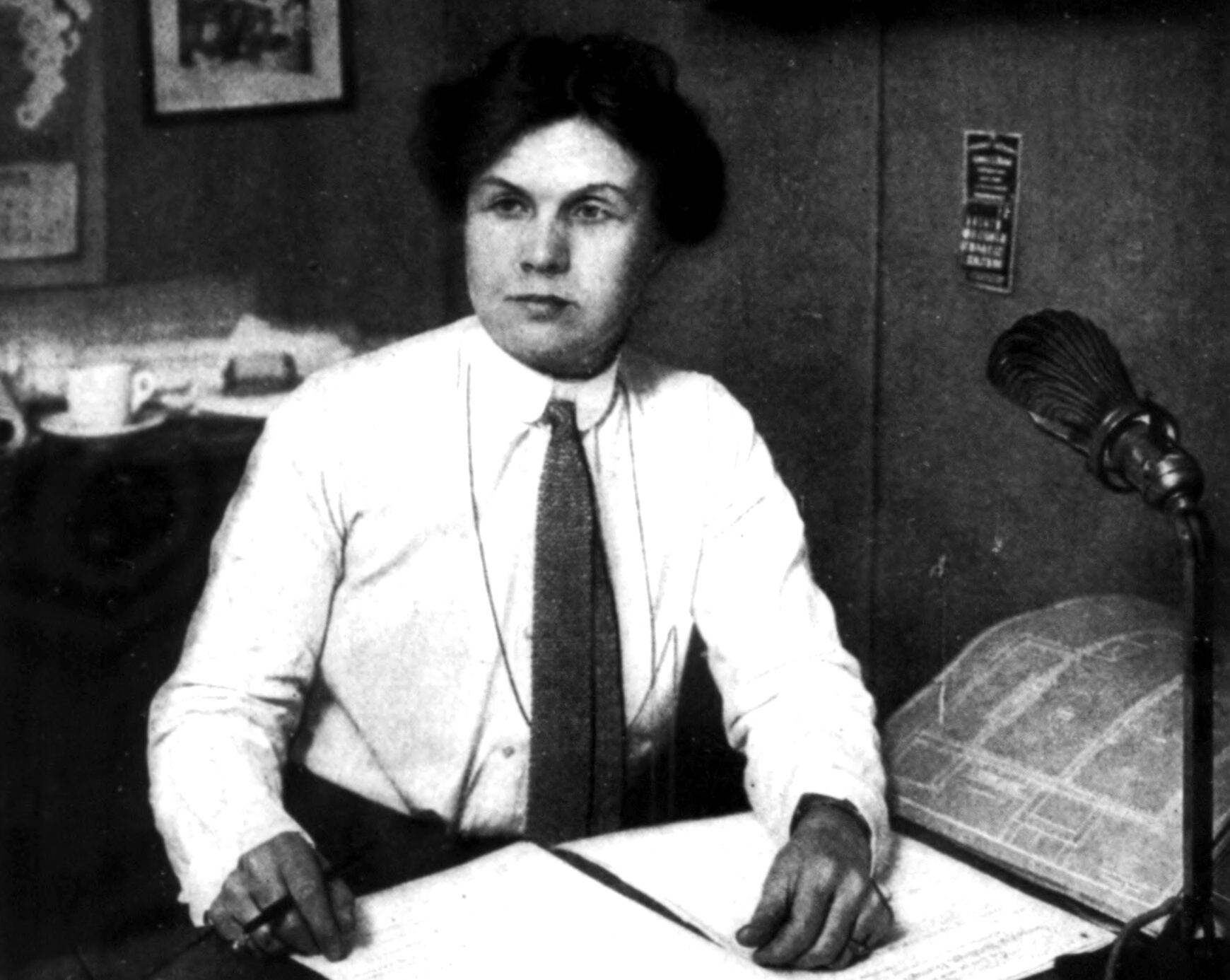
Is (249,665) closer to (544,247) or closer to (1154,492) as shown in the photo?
(544,247)

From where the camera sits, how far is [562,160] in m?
1.41

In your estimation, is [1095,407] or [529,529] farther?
[529,529]

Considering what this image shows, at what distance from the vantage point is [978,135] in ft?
5.36

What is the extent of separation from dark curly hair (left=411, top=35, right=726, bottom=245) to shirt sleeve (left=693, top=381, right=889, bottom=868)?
9.2 inches

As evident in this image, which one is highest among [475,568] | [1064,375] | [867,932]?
[1064,375]

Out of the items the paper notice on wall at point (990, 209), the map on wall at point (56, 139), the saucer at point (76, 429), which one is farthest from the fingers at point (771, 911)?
the map on wall at point (56, 139)

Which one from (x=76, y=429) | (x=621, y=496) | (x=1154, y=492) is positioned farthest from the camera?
(x=76, y=429)

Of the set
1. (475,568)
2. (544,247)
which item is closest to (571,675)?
(475,568)

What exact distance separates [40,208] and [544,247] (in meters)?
0.92

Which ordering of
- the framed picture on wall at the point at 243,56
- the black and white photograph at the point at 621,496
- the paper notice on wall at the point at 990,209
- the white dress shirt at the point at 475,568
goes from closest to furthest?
the black and white photograph at the point at 621,496, the white dress shirt at the point at 475,568, the paper notice on wall at the point at 990,209, the framed picture on wall at the point at 243,56

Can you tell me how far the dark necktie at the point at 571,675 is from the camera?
1.39 m

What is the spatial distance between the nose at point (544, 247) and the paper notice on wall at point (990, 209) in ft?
1.65

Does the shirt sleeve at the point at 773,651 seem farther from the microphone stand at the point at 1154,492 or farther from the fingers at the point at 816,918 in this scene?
the microphone stand at the point at 1154,492

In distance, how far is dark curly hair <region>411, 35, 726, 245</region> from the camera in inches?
55.7
